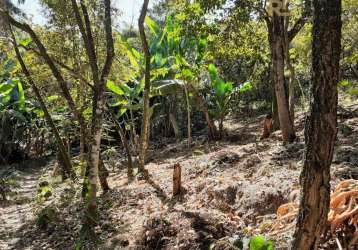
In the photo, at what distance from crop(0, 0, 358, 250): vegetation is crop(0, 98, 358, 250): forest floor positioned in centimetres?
2

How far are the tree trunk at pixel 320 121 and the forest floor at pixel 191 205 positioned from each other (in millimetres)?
1178

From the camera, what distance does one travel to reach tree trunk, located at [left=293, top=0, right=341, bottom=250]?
101 inches

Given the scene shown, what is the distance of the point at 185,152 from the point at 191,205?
5740 mm

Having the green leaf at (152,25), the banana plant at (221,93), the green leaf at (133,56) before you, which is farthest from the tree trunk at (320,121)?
the green leaf at (152,25)

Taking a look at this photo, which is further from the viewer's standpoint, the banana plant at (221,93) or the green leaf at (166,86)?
the banana plant at (221,93)

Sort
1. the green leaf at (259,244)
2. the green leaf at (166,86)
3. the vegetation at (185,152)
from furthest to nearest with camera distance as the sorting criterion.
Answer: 1. the green leaf at (166,86)
2. the green leaf at (259,244)
3. the vegetation at (185,152)

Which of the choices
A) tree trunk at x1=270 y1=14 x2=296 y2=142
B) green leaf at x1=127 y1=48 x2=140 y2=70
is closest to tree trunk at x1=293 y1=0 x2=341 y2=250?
tree trunk at x1=270 y1=14 x2=296 y2=142

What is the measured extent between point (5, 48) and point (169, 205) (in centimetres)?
600

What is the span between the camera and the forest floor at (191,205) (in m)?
5.09

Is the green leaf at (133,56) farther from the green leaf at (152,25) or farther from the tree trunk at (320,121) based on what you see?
the tree trunk at (320,121)

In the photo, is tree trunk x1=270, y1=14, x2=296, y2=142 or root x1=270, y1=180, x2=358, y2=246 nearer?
root x1=270, y1=180, x2=358, y2=246

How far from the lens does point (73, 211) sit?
24.5ft

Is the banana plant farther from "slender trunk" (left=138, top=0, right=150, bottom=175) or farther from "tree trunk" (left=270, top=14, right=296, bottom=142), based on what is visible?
"slender trunk" (left=138, top=0, right=150, bottom=175)

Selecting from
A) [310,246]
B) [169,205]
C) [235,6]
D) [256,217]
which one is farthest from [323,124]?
[235,6]
